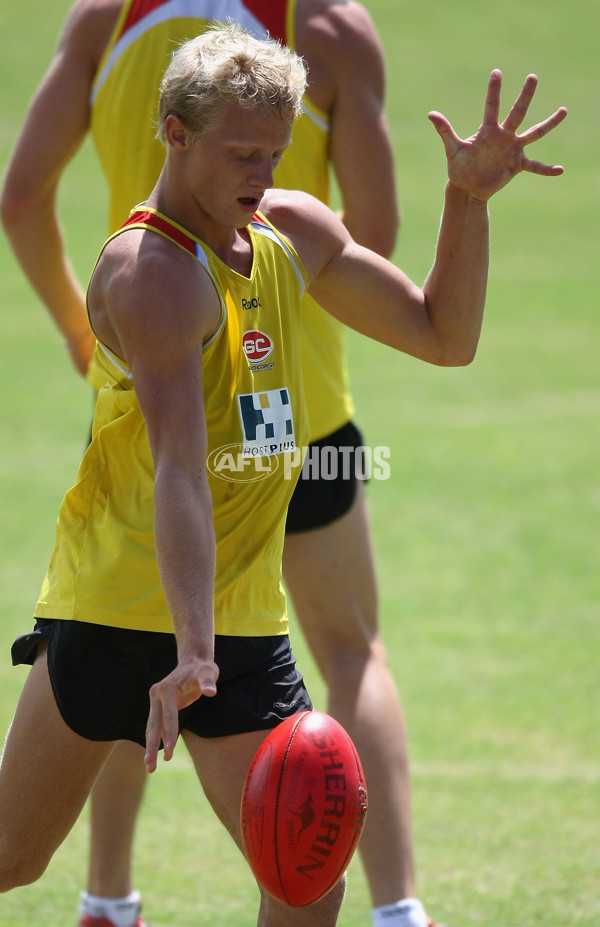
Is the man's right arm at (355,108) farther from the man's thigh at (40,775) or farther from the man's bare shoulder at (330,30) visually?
the man's thigh at (40,775)

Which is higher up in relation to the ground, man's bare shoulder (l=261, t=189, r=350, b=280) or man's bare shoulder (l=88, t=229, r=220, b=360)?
man's bare shoulder (l=261, t=189, r=350, b=280)

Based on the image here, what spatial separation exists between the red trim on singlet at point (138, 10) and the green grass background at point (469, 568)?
251 cm

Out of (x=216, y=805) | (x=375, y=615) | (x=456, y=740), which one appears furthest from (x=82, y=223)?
(x=216, y=805)

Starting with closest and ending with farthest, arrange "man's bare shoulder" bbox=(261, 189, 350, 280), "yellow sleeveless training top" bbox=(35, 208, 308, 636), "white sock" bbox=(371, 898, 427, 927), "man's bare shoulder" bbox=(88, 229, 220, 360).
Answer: "man's bare shoulder" bbox=(88, 229, 220, 360)
"yellow sleeveless training top" bbox=(35, 208, 308, 636)
"man's bare shoulder" bbox=(261, 189, 350, 280)
"white sock" bbox=(371, 898, 427, 927)

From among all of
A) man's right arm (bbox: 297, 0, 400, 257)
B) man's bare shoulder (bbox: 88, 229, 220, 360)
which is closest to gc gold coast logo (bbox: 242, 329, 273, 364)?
man's bare shoulder (bbox: 88, 229, 220, 360)

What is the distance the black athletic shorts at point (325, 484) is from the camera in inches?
141

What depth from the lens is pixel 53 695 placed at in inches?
106

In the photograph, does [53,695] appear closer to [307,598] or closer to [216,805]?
[216,805]

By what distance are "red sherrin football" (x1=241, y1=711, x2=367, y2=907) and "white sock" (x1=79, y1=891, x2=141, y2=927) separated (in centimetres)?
131

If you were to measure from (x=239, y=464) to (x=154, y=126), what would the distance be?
1.21 metres

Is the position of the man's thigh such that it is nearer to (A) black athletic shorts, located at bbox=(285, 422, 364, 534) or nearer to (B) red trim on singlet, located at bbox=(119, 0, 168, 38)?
(A) black athletic shorts, located at bbox=(285, 422, 364, 534)

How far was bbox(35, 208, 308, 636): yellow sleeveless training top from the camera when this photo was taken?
8.60 feet

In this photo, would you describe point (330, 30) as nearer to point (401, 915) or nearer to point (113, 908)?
point (401, 915)

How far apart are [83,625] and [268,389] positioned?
2.03ft
